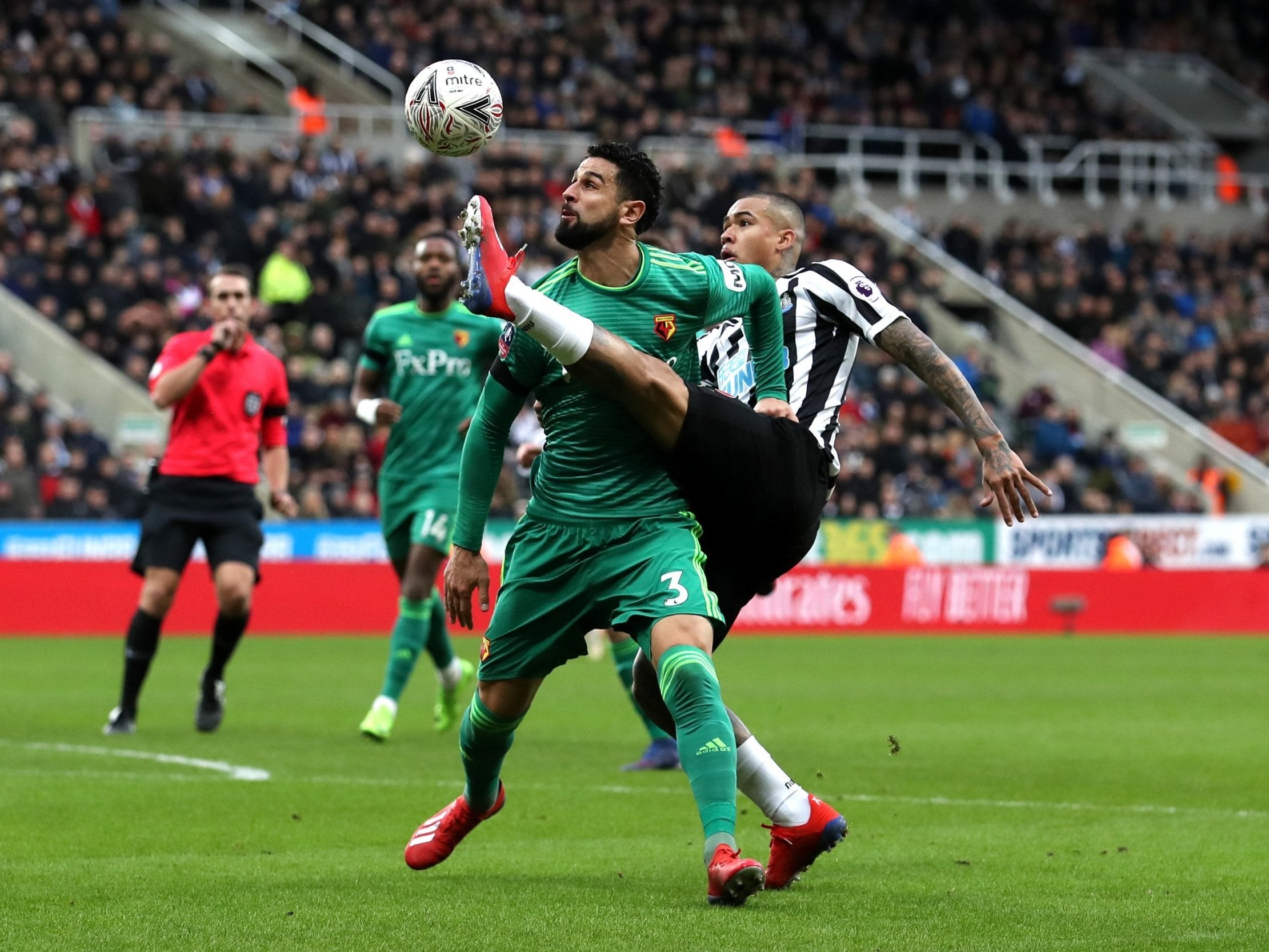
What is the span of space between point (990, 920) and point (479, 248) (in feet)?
7.87

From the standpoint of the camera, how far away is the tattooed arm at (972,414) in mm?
6137

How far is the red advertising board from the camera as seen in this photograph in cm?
2172

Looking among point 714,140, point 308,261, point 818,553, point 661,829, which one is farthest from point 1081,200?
point 661,829

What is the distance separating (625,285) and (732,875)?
5.95 ft

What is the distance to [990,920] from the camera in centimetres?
565

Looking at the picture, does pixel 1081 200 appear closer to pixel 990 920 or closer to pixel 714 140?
pixel 714 140

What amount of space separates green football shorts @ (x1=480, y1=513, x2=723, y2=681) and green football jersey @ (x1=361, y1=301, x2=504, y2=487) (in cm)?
542

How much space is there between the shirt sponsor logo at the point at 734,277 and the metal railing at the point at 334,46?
2793cm

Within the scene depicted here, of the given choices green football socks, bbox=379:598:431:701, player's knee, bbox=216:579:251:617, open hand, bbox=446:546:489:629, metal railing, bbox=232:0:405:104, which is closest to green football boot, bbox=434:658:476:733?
green football socks, bbox=379:598:431:701

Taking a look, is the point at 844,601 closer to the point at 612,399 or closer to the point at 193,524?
the point at 193,524

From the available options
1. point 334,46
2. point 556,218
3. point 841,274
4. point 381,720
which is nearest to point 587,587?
point 841,274

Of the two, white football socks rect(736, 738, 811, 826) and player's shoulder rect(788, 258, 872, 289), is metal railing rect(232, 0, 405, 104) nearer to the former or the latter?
player's shoulder rect(788, 258, 872, 289)

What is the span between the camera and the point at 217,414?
1127cm

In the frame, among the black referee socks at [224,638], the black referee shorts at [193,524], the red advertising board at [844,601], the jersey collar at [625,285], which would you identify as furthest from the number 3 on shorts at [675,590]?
the red advertising board at [844,601]
